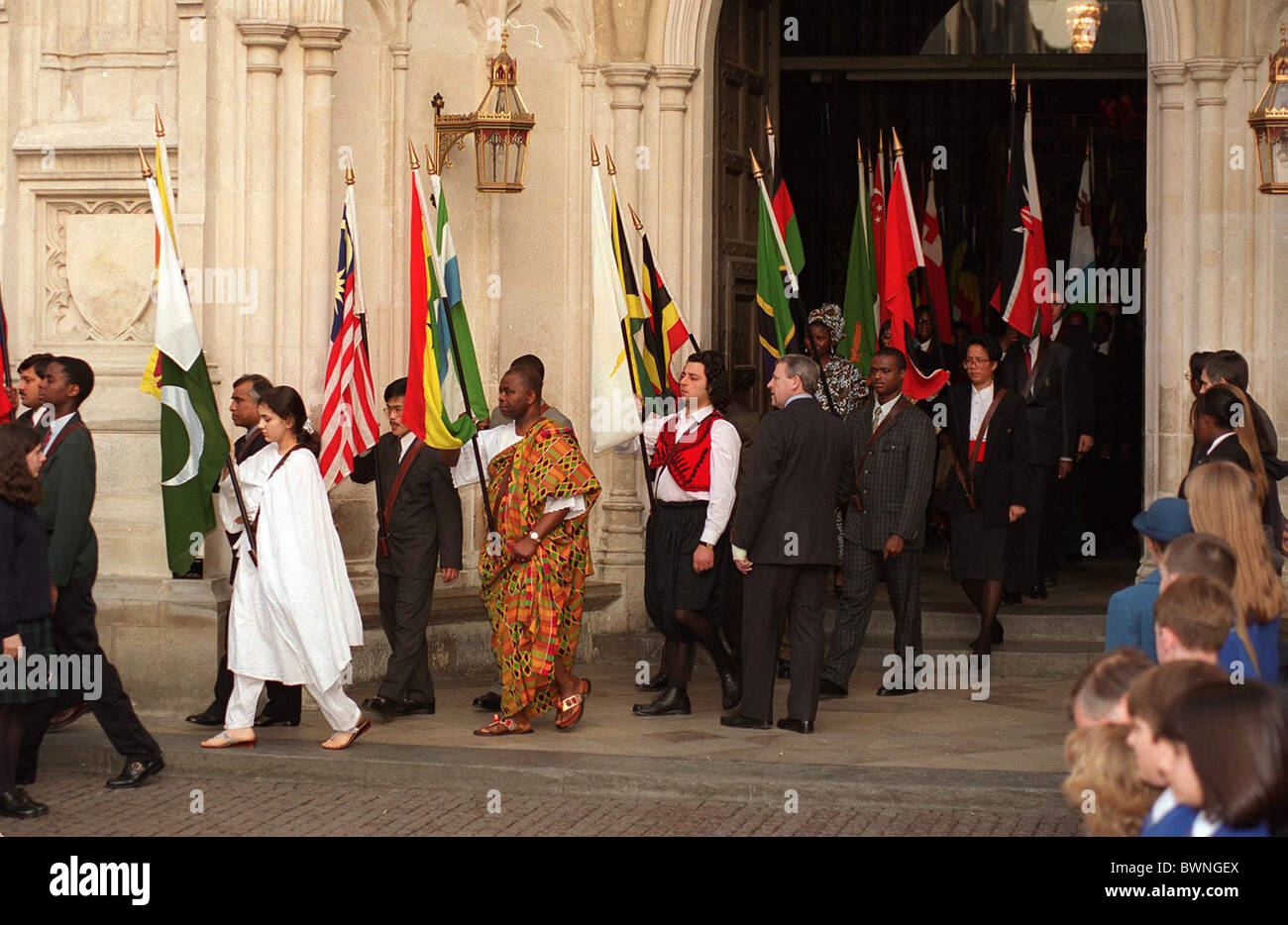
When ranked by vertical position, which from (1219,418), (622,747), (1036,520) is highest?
(1219,418)

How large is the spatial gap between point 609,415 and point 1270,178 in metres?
3.98

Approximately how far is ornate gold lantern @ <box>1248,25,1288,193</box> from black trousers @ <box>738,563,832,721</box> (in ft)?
11.8

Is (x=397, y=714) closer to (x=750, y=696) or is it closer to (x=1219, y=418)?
(x=750, y=696)

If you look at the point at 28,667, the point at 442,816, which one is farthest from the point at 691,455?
the point at 28,667

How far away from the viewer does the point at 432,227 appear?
997 centimetres

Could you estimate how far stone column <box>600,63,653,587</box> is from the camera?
12.0 metres

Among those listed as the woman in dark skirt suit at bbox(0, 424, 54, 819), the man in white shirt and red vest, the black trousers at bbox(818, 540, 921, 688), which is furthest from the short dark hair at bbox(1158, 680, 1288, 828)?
the black trousers at bbox(818, 540, 921, 688)

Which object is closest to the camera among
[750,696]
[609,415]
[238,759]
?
[238,759]

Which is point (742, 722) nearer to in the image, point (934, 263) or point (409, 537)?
point (409, 537)

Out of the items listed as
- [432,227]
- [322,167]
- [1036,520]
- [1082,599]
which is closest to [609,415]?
[432,227]

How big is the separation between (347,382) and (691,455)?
6.18 feet

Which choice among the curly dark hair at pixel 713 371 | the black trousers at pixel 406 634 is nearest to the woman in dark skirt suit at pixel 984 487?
the curly dark hair at pixel 713 371

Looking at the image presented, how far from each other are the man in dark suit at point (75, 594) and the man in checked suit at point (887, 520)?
383 cm

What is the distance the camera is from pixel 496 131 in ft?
37.0
